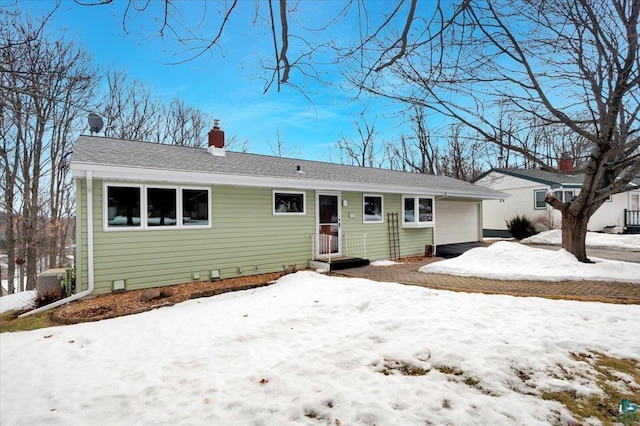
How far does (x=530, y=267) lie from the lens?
834 cm

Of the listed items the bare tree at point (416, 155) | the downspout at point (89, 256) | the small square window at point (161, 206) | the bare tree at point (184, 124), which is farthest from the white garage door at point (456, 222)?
the bare tree at point (184, 124)

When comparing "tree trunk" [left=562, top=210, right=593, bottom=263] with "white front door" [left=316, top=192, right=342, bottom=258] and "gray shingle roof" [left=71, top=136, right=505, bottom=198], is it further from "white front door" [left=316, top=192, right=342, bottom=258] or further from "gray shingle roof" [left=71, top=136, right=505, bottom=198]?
"white front door" [left=316, top=192, right=342, bottom=258]

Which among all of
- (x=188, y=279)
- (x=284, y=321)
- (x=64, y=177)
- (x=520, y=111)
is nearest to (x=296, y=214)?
(x=188, y=279)

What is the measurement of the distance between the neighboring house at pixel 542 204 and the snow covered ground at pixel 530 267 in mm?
9819

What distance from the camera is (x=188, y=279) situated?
788cm

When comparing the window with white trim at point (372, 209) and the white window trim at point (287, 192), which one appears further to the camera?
the window with white trim at point (372, 209)

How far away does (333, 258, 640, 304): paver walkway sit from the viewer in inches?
234

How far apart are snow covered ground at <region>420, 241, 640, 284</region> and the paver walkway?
28 cm

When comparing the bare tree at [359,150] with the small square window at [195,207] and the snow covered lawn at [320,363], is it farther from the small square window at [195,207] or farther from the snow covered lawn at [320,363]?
the snow covered lawn at [320,363]

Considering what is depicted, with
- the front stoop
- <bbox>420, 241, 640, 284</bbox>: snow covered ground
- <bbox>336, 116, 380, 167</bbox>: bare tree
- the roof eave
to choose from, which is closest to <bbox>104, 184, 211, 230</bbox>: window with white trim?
the roof eave

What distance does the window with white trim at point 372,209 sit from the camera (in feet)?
36.6

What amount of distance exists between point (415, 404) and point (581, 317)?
141 inches

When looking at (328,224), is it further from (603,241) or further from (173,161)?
(603,241)

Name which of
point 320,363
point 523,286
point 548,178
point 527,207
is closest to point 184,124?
point 523,286
